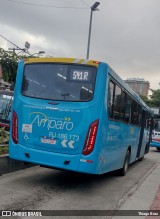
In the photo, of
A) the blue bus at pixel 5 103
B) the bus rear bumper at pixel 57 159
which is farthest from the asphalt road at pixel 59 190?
the blue bus at pixel 5 103

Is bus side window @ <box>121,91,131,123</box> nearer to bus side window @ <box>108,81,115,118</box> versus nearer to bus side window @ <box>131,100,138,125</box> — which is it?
bus side window @ <box>131,100,138,125</box>

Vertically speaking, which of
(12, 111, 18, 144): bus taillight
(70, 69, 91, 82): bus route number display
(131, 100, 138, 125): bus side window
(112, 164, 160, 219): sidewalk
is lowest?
(112, 164, 160, 219): sidewalk

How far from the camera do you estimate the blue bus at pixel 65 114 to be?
26.1ft

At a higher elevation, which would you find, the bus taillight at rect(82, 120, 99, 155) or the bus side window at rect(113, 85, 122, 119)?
the bus side window at rect(113, 85, 122, 119)

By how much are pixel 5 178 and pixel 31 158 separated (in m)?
1.16

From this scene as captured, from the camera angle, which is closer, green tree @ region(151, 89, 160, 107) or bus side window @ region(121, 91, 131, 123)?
bus side window @ region(121, 91, 131, 123)

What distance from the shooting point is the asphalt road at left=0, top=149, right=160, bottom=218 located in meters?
7.00

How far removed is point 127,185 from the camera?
10.4 metres

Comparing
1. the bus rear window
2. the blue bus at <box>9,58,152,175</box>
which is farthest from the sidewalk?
the bus rear window

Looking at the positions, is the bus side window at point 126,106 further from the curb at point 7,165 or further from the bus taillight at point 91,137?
the curb at point 7,165

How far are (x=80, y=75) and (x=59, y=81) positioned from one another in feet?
1.74

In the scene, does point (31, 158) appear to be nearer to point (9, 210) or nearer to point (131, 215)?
point (9, 210)

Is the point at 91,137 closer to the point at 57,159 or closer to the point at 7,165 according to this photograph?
the point at 57,159

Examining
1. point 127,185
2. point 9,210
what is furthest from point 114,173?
point 9,210
